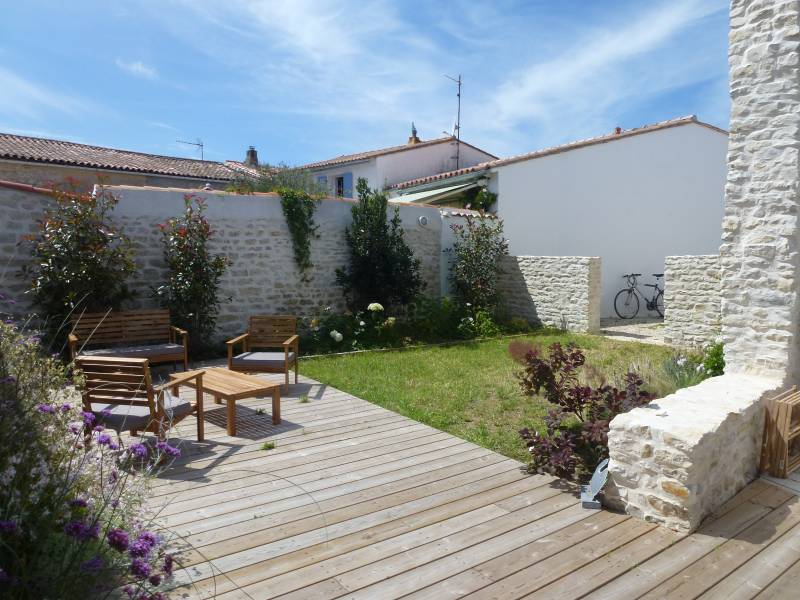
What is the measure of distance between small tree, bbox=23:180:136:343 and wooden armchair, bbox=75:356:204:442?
3435 mm

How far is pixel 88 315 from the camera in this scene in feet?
24.4

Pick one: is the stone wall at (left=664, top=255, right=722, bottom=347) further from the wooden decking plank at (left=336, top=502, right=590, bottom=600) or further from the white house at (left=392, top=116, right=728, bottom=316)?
the wooden decking plank at (left=336, top=502, right=590, bottom=600)

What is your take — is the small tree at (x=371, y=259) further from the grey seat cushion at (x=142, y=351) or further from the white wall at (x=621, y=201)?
the white wall at (x=621, y=201)

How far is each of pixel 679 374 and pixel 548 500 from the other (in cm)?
278

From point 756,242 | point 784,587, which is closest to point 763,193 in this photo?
point 756,242

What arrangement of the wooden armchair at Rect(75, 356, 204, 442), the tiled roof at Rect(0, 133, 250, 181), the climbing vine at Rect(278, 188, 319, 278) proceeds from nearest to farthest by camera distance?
the wooden armchair at Rect(75, 356, 204, 442), the climbing vine at Rect(278, 188, 319, 278), the tiled roof at Rect(0, 133, 250, 181)

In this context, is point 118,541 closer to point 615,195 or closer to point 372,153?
point 615,195

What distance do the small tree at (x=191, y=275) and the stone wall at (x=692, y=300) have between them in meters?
8.02

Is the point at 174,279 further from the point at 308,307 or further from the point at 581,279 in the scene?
the point at 581,279

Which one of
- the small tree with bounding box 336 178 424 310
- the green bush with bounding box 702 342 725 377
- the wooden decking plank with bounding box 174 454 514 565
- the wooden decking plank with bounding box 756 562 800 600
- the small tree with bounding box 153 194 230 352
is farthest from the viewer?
the small tree with bounding box 336 178 424 310

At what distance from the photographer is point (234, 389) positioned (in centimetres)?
518

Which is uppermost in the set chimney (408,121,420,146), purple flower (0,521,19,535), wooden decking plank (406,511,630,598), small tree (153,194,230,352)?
chimney (408,121,420,146)

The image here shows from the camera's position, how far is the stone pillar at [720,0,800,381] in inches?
183

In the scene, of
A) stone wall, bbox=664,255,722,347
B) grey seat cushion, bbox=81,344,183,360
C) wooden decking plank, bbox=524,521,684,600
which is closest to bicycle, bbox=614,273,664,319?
stone wall, bbox=664,255,722,347
